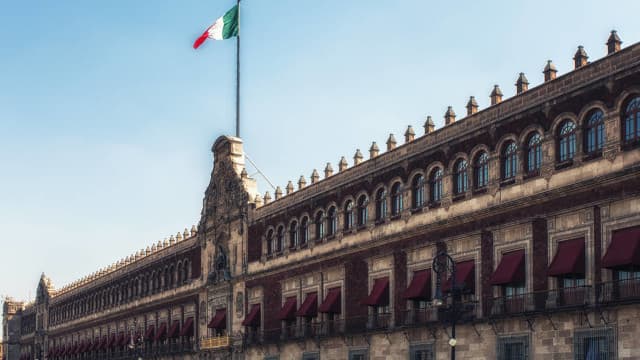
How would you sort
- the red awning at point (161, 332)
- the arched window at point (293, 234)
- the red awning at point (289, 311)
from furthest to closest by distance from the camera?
the red awning at point (161, 332)
the arched window at point (293, 234)
the red awning at point (289, 311)

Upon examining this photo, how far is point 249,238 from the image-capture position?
203ft

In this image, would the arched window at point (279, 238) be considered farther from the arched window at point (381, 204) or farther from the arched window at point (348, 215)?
the arched window at point (381, 204)

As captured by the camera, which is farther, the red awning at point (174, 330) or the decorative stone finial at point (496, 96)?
the red awning at point (174, 330)

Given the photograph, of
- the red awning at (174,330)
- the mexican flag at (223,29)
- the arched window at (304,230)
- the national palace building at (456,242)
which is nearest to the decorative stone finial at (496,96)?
the national palace building at (456,242)

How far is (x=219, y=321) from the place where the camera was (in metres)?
63.8

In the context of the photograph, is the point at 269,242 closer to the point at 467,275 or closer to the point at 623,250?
the point at 467,275

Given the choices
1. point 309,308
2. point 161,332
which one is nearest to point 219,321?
point 161,332

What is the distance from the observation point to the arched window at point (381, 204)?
4679 centimetres

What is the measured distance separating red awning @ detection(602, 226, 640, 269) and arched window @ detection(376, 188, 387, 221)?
1533 centimetres

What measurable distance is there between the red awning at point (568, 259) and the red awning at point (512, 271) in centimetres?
223

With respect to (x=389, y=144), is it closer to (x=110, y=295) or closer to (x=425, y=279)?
(x=425, y=279)

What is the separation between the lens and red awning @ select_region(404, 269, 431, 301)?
42094 millimetres

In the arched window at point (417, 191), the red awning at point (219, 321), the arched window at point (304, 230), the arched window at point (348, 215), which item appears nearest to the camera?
the arched window at point (417, 191)

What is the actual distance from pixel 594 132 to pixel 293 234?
25033mm
